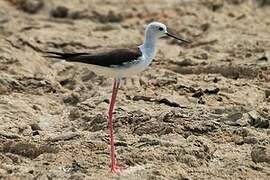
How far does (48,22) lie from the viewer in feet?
37.9

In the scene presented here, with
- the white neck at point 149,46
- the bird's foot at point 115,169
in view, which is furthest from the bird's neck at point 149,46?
the bird's foot at point 115,169

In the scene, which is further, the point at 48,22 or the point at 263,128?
the point at 48,22

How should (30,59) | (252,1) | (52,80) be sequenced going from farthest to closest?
(252,1) < (30,59) < (52,80)

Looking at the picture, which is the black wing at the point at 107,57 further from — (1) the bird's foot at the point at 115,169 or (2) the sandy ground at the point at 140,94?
(1) the bird's foot at the point at 115,169

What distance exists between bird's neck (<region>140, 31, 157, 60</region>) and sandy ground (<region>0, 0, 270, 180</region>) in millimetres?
594

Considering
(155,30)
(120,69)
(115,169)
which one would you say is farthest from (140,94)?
(115,169)

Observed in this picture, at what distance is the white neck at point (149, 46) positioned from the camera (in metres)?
6.87

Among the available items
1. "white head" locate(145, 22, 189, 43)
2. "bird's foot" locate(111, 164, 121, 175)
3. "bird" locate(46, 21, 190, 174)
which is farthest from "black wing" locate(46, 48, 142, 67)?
"bird's foot" locate(111, 164, 121, 175)

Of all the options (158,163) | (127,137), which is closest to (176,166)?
(158,163)

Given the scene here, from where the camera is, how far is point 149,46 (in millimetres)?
6961

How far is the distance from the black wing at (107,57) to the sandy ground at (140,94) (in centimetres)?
23

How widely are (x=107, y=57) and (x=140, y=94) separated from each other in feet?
6.04

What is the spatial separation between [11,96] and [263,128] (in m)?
2.93

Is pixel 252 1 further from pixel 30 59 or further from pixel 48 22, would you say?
pixel 30 59
